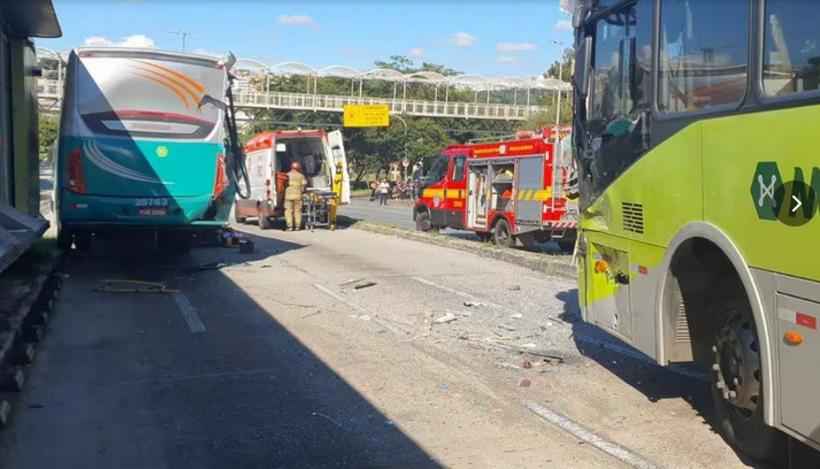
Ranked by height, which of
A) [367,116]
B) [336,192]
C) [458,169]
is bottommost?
[336,192]

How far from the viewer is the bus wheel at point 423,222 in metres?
22.7

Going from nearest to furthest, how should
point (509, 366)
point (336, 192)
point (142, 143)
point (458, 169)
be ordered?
point (509, 366) < point (142, 143) < point (458, 169) < point (336, 192)

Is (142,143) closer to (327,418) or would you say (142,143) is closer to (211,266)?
(211,266)

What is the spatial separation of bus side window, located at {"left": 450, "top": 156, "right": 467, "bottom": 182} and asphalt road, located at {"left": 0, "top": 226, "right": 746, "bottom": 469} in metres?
8.52

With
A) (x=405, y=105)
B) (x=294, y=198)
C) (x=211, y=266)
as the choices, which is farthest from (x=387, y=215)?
(x=405, y=105)

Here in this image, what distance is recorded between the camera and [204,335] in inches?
344

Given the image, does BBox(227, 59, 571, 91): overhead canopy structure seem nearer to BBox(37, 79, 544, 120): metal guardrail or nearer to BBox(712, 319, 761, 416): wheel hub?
BBox(37, 79, 544, 120): metal guardrail

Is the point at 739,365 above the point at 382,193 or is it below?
below

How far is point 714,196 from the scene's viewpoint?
489 cm

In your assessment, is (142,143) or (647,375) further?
(142,143)

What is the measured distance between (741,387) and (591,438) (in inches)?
41.5

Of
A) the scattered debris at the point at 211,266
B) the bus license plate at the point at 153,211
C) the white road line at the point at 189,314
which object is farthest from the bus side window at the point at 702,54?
the scattered debris at the point at 211,266

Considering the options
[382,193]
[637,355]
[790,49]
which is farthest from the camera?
[382,193]

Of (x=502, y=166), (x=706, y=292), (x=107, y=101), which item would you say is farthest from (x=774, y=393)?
(x=502, y=166)
